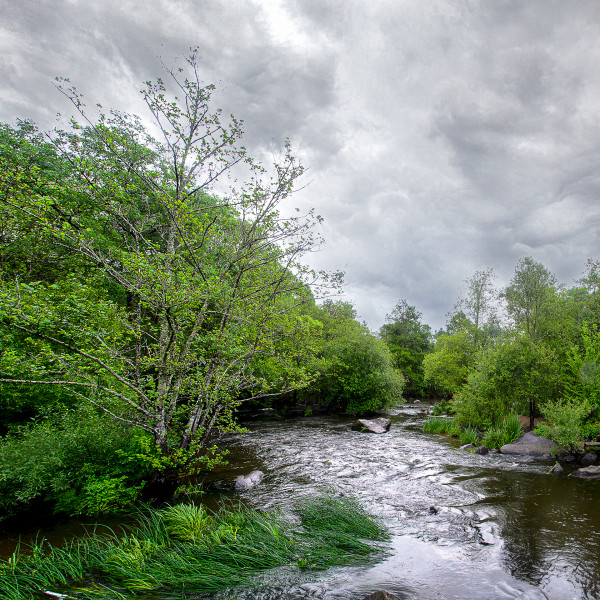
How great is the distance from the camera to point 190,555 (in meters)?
5.48

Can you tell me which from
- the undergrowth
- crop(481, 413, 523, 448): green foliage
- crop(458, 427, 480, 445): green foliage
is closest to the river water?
crop(458, 427, 480, 445): green foliage

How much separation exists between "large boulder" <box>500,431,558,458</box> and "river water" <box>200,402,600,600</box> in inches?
35.7

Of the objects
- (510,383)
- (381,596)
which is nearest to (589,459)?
(510,383)

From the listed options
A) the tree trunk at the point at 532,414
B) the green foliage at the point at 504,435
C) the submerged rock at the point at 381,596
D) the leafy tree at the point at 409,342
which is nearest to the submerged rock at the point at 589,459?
the green foliage at the point at 504,435

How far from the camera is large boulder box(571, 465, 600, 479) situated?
11.0m

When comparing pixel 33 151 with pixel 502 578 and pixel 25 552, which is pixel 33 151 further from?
pixel 502 578

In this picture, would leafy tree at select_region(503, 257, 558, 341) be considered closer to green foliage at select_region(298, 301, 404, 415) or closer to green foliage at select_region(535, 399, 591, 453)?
green foliage at select_region(535, 399, 591, 453)

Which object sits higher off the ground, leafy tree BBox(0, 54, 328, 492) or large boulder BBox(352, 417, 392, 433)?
leafy tree BBox(0, 54, 328, 492)

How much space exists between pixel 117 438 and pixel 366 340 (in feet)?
79.8

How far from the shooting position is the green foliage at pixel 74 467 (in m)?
7.50

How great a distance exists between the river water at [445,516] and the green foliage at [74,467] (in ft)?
10.8

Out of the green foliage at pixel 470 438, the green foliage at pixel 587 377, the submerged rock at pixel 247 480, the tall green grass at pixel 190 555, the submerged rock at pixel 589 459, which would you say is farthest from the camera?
the green foliage at pixel 470 438

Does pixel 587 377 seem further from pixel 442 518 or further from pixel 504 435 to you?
pixel 442 518

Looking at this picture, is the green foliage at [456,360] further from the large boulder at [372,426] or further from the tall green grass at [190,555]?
the tall green grass at [190,555]
